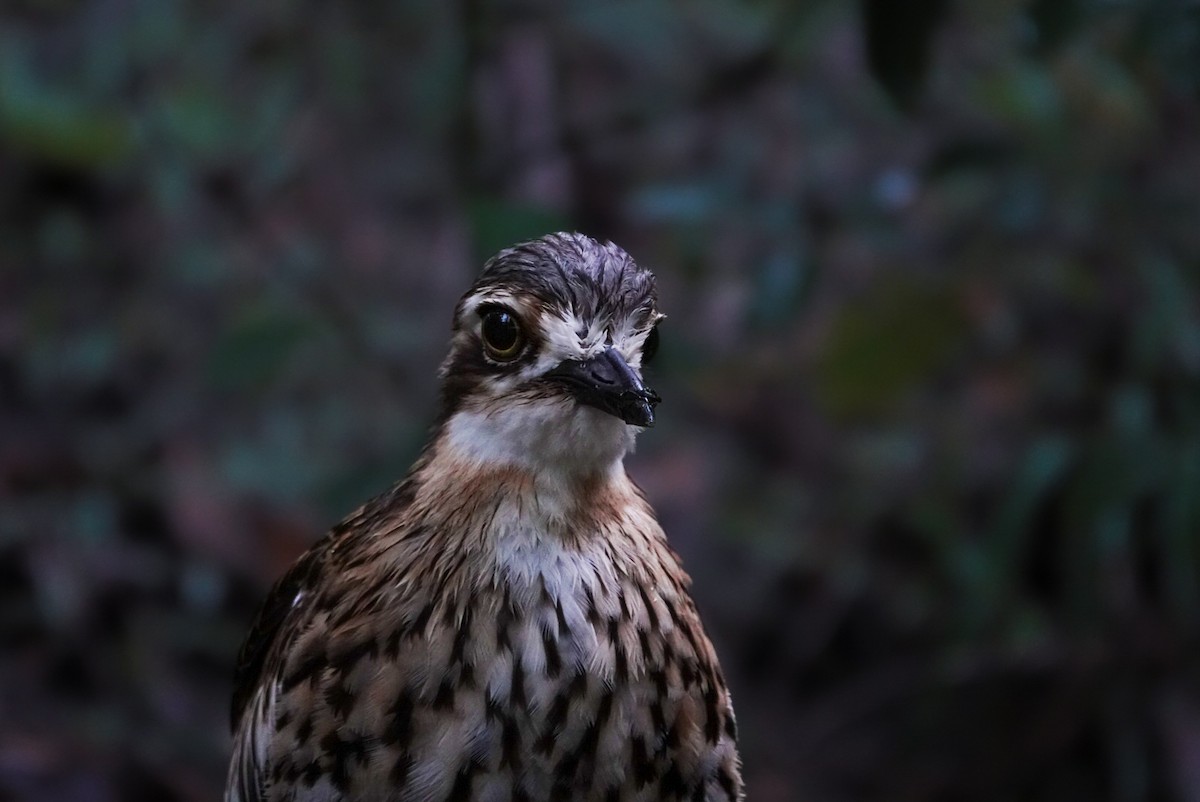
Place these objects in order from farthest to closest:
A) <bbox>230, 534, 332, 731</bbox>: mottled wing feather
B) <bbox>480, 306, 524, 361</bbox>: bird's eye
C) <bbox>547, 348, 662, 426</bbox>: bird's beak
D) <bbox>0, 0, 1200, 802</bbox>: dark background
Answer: <bbox>0, 0, 1200, 802</bbox>: dark background, <bbox>230, 534, 332, 731</bbox>: mottled wing feather, <bbox>480, 306, 524, 361</bbox>: bird's eye, <bbox>547, 348, 662, 426</bbox>: bird's beak

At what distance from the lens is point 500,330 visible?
2.17 metres

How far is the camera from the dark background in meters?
4.05

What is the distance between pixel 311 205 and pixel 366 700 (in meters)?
4.27

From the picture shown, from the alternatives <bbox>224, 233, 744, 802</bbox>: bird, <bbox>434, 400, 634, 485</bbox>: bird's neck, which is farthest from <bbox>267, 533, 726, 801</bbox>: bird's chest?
<bbox>434, 400, 634, 485</bbox>: bird's neck

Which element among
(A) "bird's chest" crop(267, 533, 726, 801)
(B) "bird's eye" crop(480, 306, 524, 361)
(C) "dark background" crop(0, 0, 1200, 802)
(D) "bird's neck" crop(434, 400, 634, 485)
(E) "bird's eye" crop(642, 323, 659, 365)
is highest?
(C) "dark background" crop(0, 0, 1200, 802)

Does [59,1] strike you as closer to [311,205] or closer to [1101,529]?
[311,205]

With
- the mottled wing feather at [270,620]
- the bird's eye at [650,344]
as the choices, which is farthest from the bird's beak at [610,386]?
the mottled wing feather at [270,620]

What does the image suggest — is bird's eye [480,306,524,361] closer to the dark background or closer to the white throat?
the white throat

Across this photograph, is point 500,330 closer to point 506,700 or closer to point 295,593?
point 506,700

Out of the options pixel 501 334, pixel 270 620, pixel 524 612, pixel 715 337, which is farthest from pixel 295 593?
pixel 715 337

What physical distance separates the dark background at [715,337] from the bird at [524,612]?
1.11m

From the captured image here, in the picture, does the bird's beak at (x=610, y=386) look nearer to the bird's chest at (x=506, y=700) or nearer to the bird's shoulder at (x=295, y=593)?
the bird's chest at (x=506, y=700)

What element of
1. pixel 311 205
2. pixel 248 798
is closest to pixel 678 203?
pixel 248 798

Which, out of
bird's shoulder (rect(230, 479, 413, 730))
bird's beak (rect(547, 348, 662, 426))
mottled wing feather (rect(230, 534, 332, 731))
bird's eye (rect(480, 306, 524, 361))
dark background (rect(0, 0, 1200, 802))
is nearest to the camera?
bird's beak (rect(547, 348, 662, 426))
